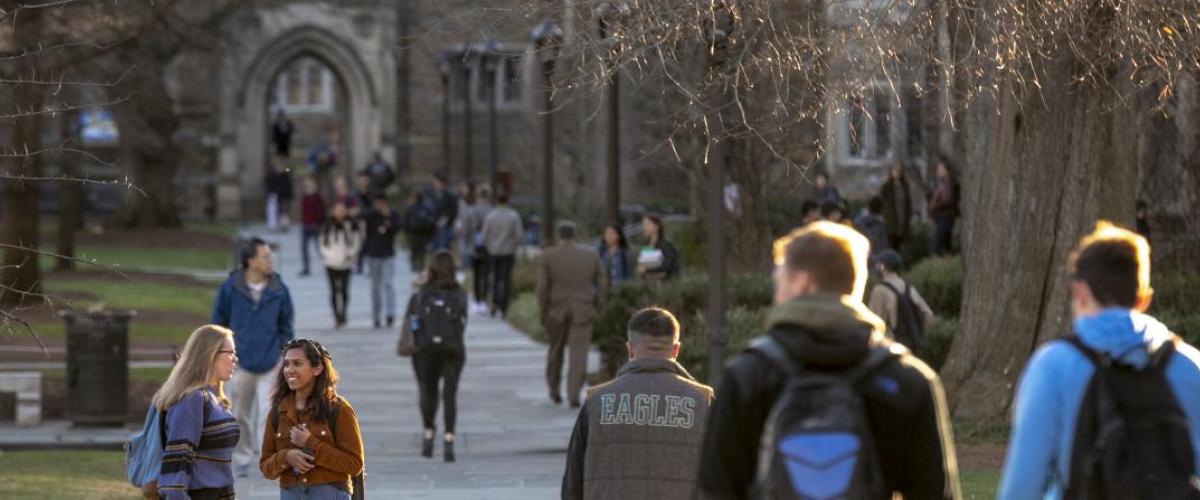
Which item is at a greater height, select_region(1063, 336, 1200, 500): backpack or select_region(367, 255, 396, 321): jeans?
select_region(1063, 336, 1200, 500): backpack

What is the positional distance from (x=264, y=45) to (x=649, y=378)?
Answer: 147 ft

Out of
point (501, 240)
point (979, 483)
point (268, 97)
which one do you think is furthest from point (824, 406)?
point (268, 97)

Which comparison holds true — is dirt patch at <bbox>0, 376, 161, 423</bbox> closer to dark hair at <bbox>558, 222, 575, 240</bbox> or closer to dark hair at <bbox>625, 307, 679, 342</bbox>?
dark hair at <bbox>558, 222, 575, 240</bbox>

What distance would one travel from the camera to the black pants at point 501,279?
25000mm

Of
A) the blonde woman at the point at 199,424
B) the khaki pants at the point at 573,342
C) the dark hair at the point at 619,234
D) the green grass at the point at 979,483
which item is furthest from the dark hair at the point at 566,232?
the blonde woman at the point at 199,424

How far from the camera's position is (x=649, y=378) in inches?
279

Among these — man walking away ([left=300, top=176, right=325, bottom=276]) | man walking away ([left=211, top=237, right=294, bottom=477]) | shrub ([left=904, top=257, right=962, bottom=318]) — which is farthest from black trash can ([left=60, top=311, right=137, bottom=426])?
man walking away ([left=300, top=176, right=325, bottom=276])

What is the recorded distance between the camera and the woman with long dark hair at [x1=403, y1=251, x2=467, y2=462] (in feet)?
47.4

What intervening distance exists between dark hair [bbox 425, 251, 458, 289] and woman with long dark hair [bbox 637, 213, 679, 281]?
410cm

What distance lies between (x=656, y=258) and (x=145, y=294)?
1180cm

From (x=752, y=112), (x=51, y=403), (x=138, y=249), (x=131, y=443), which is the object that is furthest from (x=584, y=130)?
(x=131, y=443)

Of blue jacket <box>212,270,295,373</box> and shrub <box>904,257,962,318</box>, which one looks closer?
blue jacket <box>212,270,295,373</box>

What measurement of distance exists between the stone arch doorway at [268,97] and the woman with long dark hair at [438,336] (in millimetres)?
36137

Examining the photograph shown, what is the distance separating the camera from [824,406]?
481 centimetres
